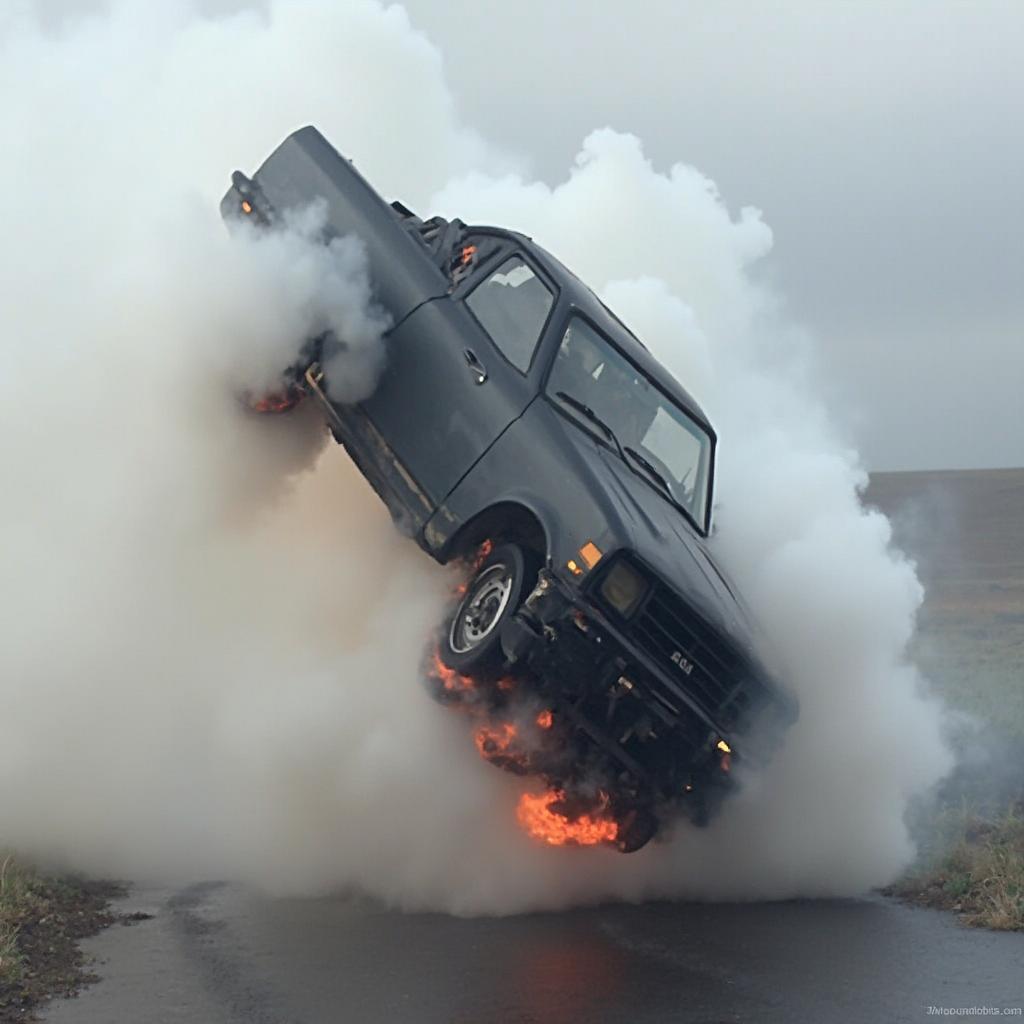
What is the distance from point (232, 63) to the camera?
625 inches

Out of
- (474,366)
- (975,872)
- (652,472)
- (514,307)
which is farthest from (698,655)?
(514,307)

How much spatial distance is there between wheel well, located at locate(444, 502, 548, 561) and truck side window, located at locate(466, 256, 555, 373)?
2.89 feet

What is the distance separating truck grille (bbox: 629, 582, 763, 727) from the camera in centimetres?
818

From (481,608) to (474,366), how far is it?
4.62 ft

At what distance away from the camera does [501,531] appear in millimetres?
8969

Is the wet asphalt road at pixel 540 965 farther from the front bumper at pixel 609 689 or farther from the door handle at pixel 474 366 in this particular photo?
the door handle at pixel 474 366

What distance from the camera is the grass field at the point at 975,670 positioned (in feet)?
30.3

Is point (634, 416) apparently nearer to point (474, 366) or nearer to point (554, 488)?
point (474, 366)

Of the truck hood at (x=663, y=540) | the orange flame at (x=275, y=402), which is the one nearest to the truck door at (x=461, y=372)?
the truck hood at (x=663, y=540)

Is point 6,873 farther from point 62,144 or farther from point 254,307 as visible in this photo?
point 62,144

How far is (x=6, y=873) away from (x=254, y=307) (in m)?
3.41

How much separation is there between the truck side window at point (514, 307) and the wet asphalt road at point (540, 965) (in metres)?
3.05

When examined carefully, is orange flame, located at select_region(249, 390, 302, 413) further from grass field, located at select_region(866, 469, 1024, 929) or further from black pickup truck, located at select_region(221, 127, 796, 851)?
grass field, located at select_region(866, 469, 1024, 929)

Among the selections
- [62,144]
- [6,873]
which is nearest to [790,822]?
[6,873]
